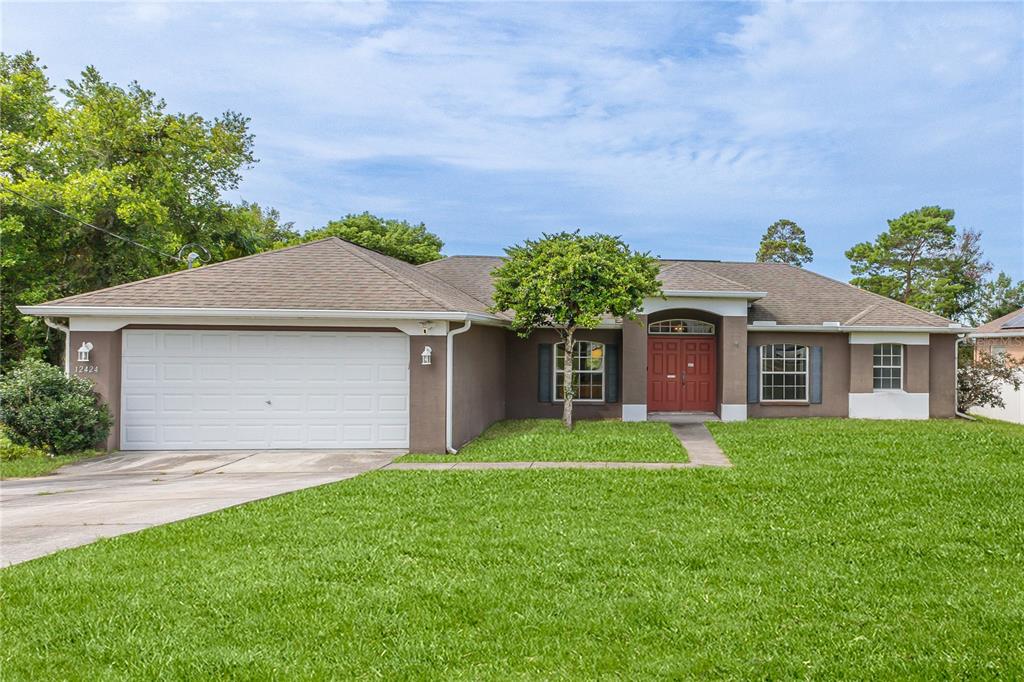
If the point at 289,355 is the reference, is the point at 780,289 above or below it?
above

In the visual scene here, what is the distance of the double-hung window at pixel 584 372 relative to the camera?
16359 mm

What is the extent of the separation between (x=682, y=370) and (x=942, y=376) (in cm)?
693

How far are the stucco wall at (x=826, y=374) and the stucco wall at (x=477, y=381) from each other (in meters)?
6.74

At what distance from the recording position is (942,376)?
16.9m

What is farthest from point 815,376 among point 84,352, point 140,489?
point 84,352

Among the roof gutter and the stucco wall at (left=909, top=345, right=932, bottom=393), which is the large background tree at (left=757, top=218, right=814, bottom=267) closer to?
the roof gutter

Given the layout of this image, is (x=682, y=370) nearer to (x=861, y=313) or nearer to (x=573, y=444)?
(x=861, y=313)

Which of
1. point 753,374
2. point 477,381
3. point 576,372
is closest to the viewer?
point 477,381

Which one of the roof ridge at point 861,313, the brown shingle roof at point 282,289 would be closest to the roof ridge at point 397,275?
the brown shingle roof at point 282,289

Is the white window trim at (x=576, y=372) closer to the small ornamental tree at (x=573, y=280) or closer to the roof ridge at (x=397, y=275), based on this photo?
the small ornamental tree at (x=573, y=280)

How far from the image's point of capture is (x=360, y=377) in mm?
11367

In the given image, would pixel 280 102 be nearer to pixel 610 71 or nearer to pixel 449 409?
pixel 610 71

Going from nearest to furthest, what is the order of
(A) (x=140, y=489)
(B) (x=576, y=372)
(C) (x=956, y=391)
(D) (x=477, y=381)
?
(A) (x=140, y=489)
(D) (x=477, y=381)
(B) (x=576, y=372)
(C) (x=956, y=391)

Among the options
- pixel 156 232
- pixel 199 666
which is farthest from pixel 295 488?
pixel 156 232
